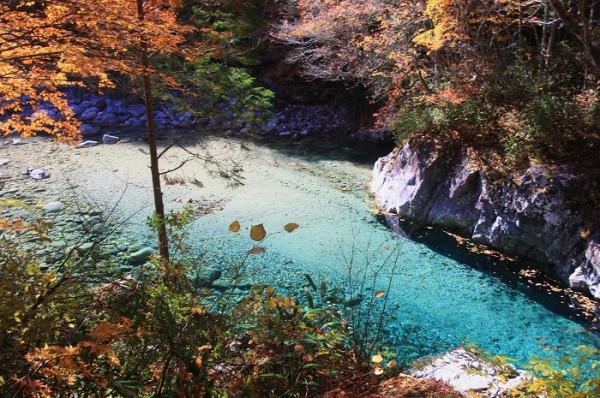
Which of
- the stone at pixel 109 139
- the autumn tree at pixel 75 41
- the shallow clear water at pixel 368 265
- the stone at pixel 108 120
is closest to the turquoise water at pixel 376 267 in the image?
the shallow clear water at pixel 368 265

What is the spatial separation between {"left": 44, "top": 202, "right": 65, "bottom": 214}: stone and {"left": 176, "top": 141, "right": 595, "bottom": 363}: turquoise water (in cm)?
272

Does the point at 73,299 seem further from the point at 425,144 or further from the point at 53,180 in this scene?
the point at 53,180

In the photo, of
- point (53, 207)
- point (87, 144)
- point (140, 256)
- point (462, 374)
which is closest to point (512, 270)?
point (462, 374)

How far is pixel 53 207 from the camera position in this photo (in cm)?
788

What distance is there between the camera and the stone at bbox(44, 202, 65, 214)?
7.74m

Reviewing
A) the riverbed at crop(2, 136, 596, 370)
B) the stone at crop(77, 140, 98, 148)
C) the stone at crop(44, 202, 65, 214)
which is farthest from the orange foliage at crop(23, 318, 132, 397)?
the stone at crop(77, 140, 98, 148)

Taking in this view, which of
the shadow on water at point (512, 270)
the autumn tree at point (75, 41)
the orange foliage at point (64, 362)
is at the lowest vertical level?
the shadow on water at point (512, 270)

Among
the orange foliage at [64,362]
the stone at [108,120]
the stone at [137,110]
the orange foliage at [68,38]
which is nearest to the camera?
the orange foliage at [64,362]

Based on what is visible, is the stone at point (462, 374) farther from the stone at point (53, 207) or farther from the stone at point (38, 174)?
the stone at point (38, 174)

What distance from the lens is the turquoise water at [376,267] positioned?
4.71 metres

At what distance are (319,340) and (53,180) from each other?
9.08m

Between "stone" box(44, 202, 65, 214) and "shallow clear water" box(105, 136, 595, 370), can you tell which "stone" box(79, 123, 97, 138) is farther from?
"stone" box(44, 202, 65, 214)

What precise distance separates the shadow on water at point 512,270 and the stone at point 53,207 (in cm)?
610

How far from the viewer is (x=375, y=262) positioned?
6355 mm
